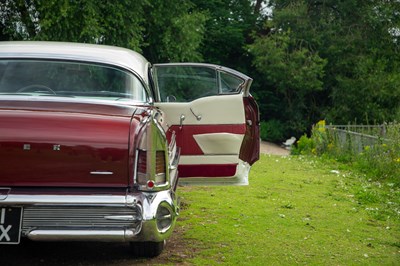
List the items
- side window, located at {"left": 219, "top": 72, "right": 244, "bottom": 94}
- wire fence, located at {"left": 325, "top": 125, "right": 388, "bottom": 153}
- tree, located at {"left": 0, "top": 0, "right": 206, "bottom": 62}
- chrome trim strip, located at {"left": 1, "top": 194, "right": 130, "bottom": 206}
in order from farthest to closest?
tree, located at {"left": 0, "top": 0, "right": 206, "bottom": 62}
wire fence, located at {"left": 325, "top": 125, "right": 388, "bottom": 153}
side window, located at {"left": 219, "top": 72, "right": 244, "bottom": 94}
chrome trim strip, located at {"left": 1, "top": 194, "right": 130, "bottom": 206}

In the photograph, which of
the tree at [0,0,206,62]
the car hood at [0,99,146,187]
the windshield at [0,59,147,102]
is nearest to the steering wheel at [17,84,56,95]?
the windshield at [0,59,147,102]

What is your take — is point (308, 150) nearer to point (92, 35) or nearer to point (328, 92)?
point (92, 35)

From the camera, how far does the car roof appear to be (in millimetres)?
6258

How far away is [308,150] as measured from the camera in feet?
73.1

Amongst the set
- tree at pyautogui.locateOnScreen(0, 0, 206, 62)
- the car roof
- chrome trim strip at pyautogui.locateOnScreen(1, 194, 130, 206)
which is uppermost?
tree at pyautogui.locateOnScreen(0, 0, 206, 62)

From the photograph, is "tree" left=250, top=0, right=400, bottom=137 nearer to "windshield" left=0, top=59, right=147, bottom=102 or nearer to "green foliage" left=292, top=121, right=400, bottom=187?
"green foliage" left=292, top=121, right=400, bottom=187

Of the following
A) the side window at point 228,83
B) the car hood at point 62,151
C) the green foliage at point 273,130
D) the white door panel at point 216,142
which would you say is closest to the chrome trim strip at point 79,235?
the car hood at point 62,151

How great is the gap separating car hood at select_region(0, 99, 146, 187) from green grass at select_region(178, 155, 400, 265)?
1.38m

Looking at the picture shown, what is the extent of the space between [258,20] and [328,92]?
Answer: 7.52 m

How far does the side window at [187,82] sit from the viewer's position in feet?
24.8

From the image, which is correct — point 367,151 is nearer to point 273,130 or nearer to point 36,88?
point 36,88

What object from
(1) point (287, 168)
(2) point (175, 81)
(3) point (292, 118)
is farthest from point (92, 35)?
(3) point (292, 118)

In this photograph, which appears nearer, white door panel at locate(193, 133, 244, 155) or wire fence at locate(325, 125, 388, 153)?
white door panel at locate(193, 133, 244, 155)

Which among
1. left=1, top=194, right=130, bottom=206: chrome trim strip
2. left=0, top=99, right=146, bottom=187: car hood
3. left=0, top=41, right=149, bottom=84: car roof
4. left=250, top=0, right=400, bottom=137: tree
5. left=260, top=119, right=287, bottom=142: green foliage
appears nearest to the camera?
left=1, top=194, right=130, bottom=206: chrome trim strip
